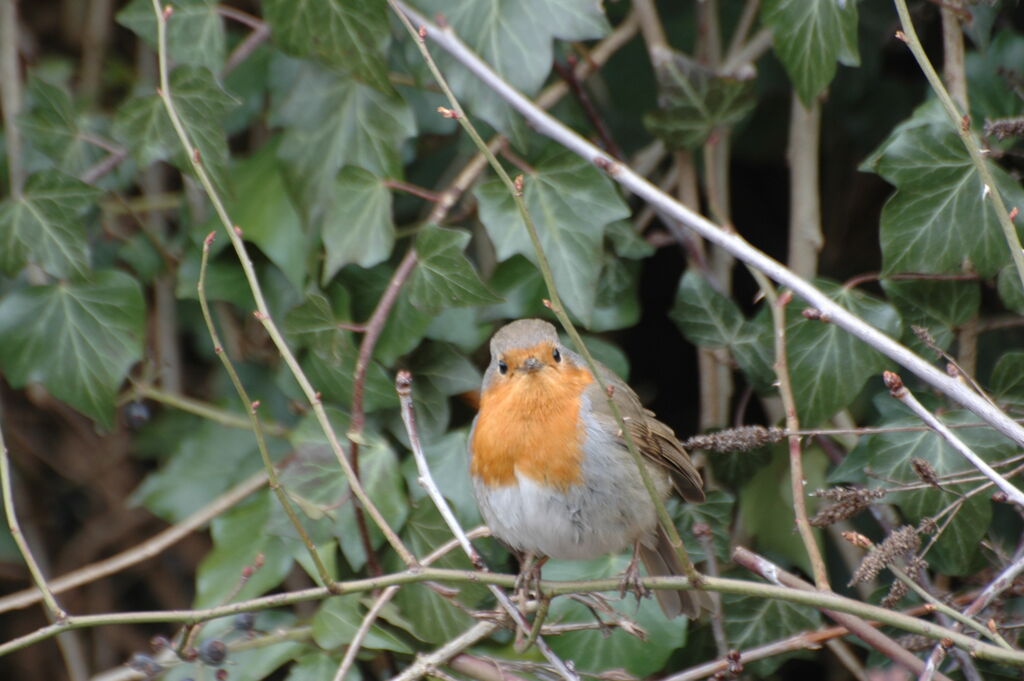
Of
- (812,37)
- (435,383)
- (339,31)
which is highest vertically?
(812,37)

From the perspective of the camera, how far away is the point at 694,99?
2.91 meters

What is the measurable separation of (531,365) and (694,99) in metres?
0.96

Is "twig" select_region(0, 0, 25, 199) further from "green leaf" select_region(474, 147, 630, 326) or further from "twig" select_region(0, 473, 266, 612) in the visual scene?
"green leaf" select_region(474, 147, 630, 326)

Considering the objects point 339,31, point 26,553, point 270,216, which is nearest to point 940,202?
point 339,31

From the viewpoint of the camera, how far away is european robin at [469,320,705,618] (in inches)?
89.7

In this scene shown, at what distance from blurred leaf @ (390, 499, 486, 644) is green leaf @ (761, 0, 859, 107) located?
130 centimetres

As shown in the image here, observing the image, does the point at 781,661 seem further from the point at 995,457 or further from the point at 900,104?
the point at 900,104

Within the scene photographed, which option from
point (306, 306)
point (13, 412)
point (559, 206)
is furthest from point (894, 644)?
point (13, 412)

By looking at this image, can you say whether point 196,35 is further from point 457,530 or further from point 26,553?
point 457,530

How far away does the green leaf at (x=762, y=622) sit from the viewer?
263cm

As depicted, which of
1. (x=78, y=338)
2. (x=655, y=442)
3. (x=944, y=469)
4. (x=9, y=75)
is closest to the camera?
(x=944, y=469)

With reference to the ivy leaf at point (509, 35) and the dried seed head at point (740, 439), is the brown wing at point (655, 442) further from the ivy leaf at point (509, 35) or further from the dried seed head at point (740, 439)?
the ivy leaf at point (509, 35)

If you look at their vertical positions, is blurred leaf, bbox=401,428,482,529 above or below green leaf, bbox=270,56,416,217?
below

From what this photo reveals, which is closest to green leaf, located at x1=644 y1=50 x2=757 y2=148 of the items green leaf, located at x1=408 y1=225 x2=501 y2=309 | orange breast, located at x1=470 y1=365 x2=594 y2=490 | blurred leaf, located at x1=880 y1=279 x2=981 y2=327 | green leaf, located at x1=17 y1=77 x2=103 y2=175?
blurred leaf, located at x1=880 y1=279 x2=981 y2=327
